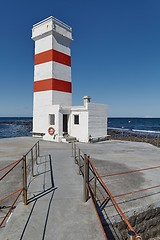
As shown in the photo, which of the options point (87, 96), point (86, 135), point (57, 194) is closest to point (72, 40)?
point (87, 96)

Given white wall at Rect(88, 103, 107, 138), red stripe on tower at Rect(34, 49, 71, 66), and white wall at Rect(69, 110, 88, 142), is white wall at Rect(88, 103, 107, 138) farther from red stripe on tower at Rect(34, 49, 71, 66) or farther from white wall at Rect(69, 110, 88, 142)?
red stripe on tower at Rect(34, 49, 71, 66)

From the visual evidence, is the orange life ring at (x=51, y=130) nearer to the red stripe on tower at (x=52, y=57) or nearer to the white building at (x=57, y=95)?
the white building at (x=57, y=95)

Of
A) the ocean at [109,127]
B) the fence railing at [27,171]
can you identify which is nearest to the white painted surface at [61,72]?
the ocean at [109,127]

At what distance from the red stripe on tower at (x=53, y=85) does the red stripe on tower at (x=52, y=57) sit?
1858 millimetres

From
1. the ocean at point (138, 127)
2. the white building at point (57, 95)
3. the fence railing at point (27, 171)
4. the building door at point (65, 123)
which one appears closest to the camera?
the fence railing at point (27, 171)

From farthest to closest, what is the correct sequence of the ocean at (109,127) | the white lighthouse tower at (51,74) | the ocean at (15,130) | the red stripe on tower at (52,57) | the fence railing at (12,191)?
the ocean at (109,127)
the ocean at (15,130)
the red stripe on tower at (52,57)
the white lighthouse tower at (51,74)
the fence railing at (12,191)

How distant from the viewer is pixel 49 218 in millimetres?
3379

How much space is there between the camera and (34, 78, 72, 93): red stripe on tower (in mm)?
15875

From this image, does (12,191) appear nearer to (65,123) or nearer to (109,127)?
(65,123)

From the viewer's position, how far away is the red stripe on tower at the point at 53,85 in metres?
15.9

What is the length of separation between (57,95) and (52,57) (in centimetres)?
342

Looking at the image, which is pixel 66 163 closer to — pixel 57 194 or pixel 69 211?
pixel 57 194

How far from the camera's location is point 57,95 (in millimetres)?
16281

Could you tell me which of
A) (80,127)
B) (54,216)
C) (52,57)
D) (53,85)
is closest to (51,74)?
(53,85)
